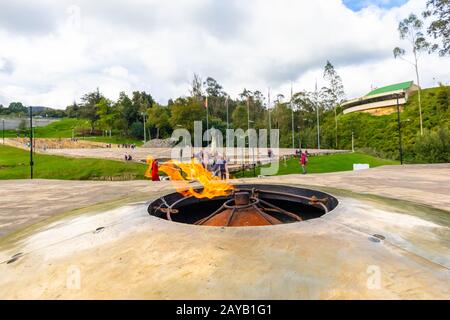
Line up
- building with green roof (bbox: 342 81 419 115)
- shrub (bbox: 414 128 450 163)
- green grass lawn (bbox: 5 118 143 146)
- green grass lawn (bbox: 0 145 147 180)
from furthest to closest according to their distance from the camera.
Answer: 1. green grass lawn (bbox: 5 118 143 146)
2. building with green roof (bbox: 342 81 419 115)
3. shrub (bbox: 414 128 450 163)
4. green grass lawn (bbox: 0 145 147 180)

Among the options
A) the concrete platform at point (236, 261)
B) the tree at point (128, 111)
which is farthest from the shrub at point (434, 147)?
the tree at point (128, 111)

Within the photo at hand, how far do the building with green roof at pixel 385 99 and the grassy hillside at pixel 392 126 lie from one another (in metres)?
2.34

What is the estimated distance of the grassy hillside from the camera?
50.6m

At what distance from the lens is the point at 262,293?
6.78 ft

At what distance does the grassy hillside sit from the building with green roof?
2.34 m

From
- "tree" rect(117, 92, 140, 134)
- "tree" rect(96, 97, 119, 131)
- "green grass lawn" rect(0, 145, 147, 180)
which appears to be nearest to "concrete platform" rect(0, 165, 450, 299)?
"green grass lawn" rect(0, 145, 147, 180)

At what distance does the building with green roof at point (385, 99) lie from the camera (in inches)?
2731

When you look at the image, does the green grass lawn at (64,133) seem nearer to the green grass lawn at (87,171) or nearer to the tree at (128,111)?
the tree at (128,111)

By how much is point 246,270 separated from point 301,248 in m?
0.67

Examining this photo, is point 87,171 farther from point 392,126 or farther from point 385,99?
point 385,99

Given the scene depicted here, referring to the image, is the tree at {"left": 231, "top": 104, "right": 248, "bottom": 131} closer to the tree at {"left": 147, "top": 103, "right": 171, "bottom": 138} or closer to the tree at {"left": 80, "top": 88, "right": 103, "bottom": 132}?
the tree at {"left": 147, "top": 103, "right": 171, "bottom": 138}

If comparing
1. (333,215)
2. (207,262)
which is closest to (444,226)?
(333,215)

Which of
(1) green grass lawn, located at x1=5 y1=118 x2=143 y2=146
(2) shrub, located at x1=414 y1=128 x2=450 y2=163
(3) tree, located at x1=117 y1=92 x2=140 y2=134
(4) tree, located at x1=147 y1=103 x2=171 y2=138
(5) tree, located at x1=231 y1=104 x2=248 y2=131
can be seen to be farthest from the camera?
(3) tree, located at x1=117 y1=92 x2=140 y2=134

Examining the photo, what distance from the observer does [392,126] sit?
2324 inches
